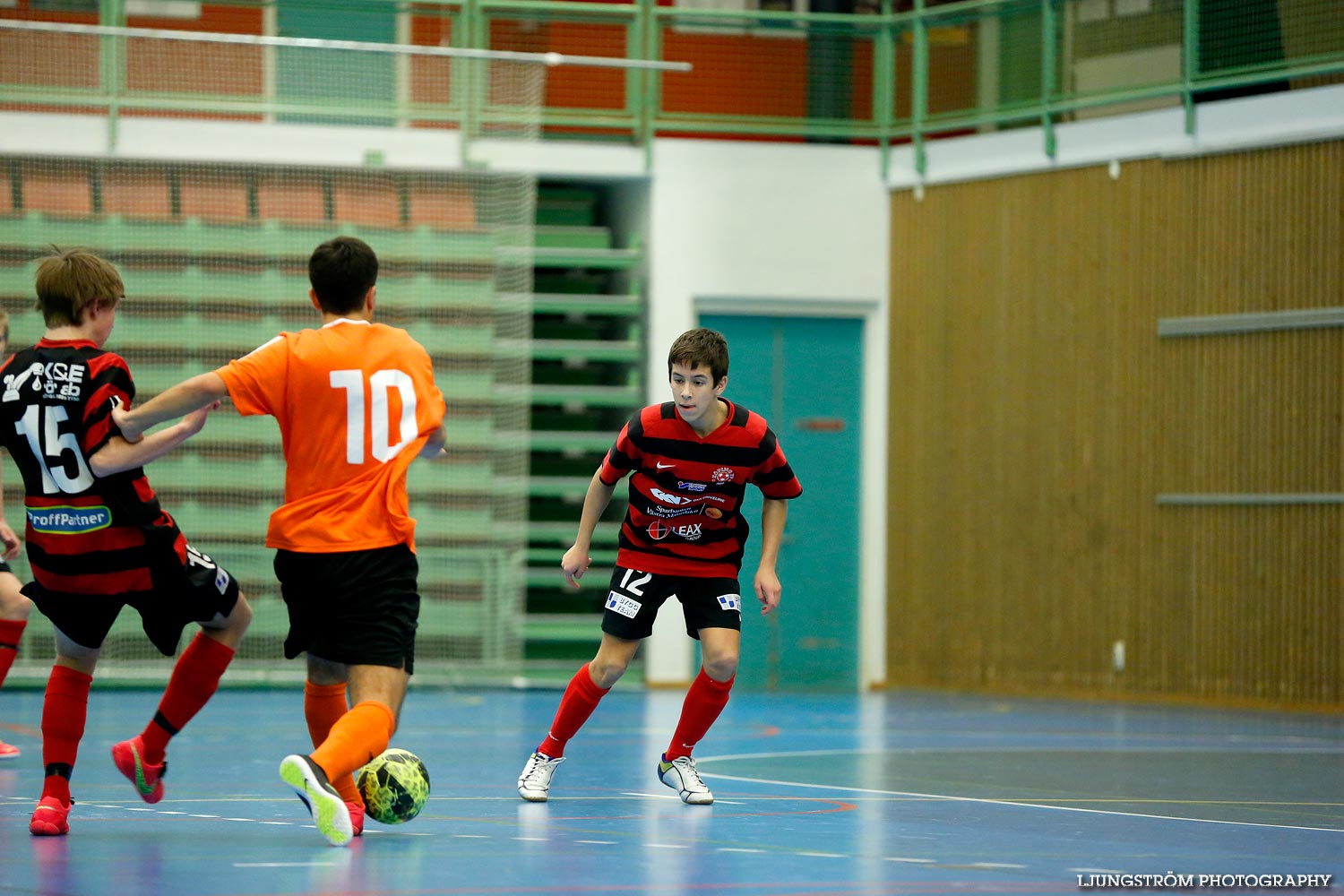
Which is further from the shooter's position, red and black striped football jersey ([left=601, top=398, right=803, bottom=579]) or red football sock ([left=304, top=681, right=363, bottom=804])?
red and black striped football jersey ([left=601, top=398, right=803, bottom=579])

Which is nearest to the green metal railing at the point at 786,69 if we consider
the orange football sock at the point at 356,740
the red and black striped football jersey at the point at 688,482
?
the red and black striped football jersey at the point at 688,482

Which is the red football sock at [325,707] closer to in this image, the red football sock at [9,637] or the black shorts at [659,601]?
the black shorts at [659,601]

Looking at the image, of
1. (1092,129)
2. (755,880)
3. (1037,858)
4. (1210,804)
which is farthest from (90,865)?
(1092,129)

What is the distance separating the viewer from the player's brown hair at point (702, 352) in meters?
5.66

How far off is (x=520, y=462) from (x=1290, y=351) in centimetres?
558

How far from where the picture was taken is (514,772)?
7.04m

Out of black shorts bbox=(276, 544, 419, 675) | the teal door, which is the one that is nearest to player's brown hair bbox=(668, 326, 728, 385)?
black shorts bbox=(276, 544, 419, 675)

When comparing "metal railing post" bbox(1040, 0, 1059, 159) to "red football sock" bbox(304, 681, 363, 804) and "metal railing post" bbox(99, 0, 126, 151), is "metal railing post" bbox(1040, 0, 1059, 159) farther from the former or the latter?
"red football sock" bbox(304, 681, 363, 804)

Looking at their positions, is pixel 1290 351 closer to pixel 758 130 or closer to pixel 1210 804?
pixel 758 130

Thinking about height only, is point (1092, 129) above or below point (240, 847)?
above

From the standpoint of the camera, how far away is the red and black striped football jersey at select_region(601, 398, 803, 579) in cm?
593

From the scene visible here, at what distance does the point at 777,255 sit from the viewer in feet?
44.2

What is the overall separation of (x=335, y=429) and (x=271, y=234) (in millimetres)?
8530

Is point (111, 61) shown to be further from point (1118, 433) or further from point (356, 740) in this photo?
point (356, 740)
